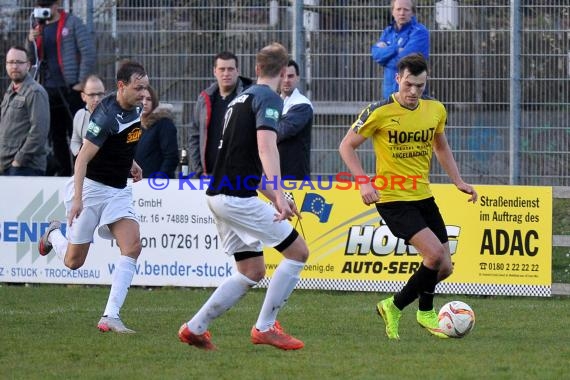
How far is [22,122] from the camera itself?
13.9 metres

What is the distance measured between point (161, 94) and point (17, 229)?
9.95 ft

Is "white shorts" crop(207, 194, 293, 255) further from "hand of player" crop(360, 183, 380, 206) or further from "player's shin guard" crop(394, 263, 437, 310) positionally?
"player's shin guard" crop(394, 263, 437, 310)

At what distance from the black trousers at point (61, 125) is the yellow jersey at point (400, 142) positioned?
21.6 ft

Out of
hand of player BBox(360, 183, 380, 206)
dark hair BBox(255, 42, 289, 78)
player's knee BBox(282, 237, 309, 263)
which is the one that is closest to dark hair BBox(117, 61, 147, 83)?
dark hair BBox(255, 42, 289, 78)

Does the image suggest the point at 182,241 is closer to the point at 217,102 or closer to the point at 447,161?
the point at 217,102

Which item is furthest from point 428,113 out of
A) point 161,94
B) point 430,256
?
point 161,94

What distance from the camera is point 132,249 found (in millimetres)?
9789

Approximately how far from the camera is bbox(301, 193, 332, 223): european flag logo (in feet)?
42.2

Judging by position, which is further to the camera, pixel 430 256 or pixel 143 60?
pixel 143 60

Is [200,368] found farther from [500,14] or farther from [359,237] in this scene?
[500,14]

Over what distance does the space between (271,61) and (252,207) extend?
0.99 m

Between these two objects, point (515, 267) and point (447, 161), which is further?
point (515, 267)

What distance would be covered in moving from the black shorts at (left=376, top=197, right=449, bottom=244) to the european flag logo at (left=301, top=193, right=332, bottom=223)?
3.44 m

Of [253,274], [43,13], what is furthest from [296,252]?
[43,13]
